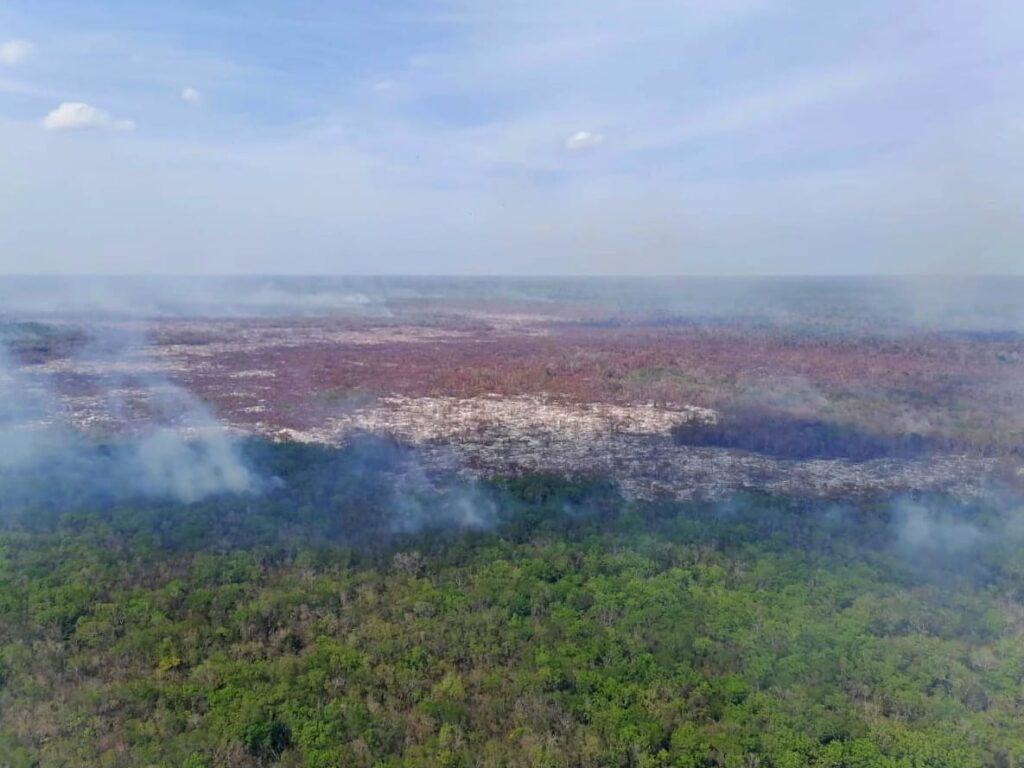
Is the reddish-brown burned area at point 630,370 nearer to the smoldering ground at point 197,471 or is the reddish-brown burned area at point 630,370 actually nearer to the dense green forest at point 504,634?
the smoldering ground at point 197,471

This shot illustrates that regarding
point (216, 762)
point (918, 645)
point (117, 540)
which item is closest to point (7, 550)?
point (117, 540)

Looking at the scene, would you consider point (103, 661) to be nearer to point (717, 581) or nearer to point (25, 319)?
point (717, 581)

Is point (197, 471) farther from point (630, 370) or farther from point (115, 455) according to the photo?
point (630, 370)

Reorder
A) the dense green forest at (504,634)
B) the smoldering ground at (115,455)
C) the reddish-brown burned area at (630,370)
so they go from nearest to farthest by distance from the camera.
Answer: the dense green forest at (504,634), the smoldering ground at (115,455), the reddish-brown burned area at (630,370)

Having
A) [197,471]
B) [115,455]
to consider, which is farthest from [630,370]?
[115,455]

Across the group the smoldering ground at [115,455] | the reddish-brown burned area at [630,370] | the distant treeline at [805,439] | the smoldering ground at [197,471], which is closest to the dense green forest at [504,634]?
the smoldering ground at [197,471]
